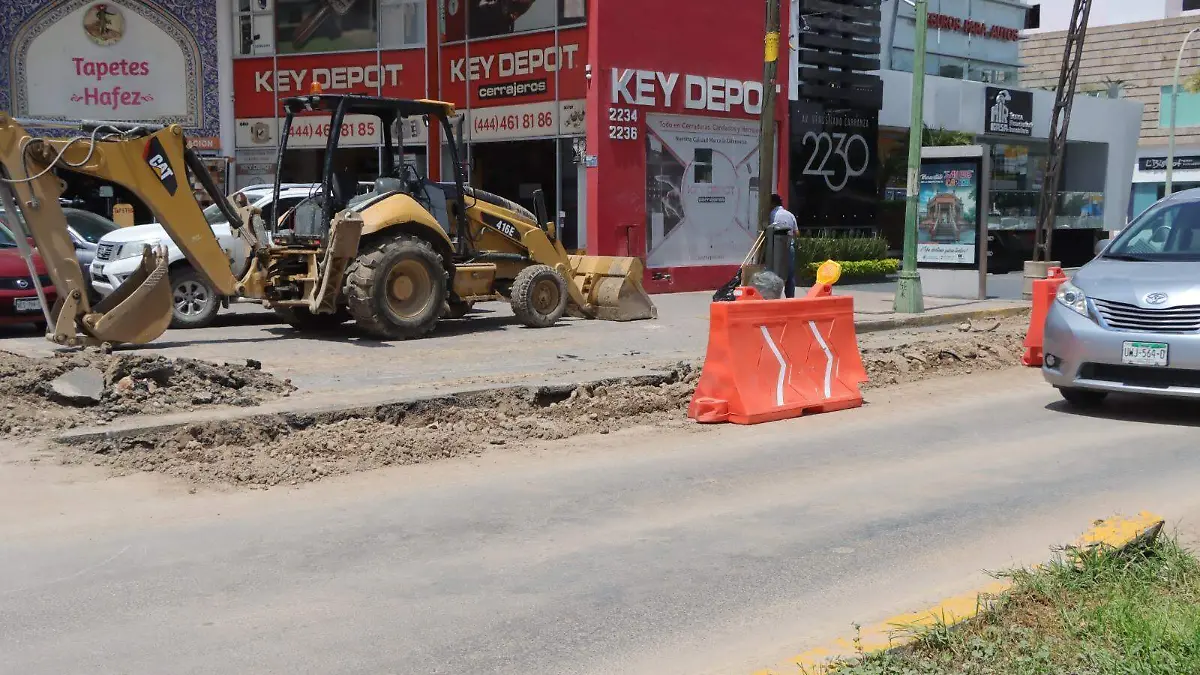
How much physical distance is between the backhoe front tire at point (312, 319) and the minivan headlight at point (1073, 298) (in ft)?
29.5

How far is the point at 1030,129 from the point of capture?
33.4 meters

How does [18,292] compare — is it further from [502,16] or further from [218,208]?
[502,16]

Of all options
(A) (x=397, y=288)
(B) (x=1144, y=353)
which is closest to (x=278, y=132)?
(A) (x=397, y=288)

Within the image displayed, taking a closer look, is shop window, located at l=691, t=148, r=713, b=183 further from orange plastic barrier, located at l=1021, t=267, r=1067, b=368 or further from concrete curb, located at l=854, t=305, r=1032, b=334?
orange plastic barrier, located at l=1021, t=267, r=1067, b=368

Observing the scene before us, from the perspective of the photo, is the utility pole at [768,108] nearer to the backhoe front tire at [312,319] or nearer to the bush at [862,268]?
the backhoe front tire at [312,319]

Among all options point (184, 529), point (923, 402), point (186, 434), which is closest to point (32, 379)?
point (186, 434)

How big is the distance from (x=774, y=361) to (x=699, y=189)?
1383cm

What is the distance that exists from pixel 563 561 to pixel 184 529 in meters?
2.17

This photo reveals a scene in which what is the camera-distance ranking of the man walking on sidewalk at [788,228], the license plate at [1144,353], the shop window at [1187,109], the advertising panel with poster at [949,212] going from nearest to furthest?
the license plate at [1144,353] → the man walking on sidewalk at [788,228] → the advertising panel with poster at [949,212] → the shop window at [1187,109]

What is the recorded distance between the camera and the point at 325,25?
84.2ft

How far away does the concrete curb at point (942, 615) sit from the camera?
4.49m

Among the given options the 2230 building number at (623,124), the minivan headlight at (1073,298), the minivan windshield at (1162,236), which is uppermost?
the 2230 building number at (623,124)

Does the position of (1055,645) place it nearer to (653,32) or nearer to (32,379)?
(32,379)

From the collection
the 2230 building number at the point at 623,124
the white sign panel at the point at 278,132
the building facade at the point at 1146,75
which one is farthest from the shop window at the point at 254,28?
the building facade at the point at 1146,75
